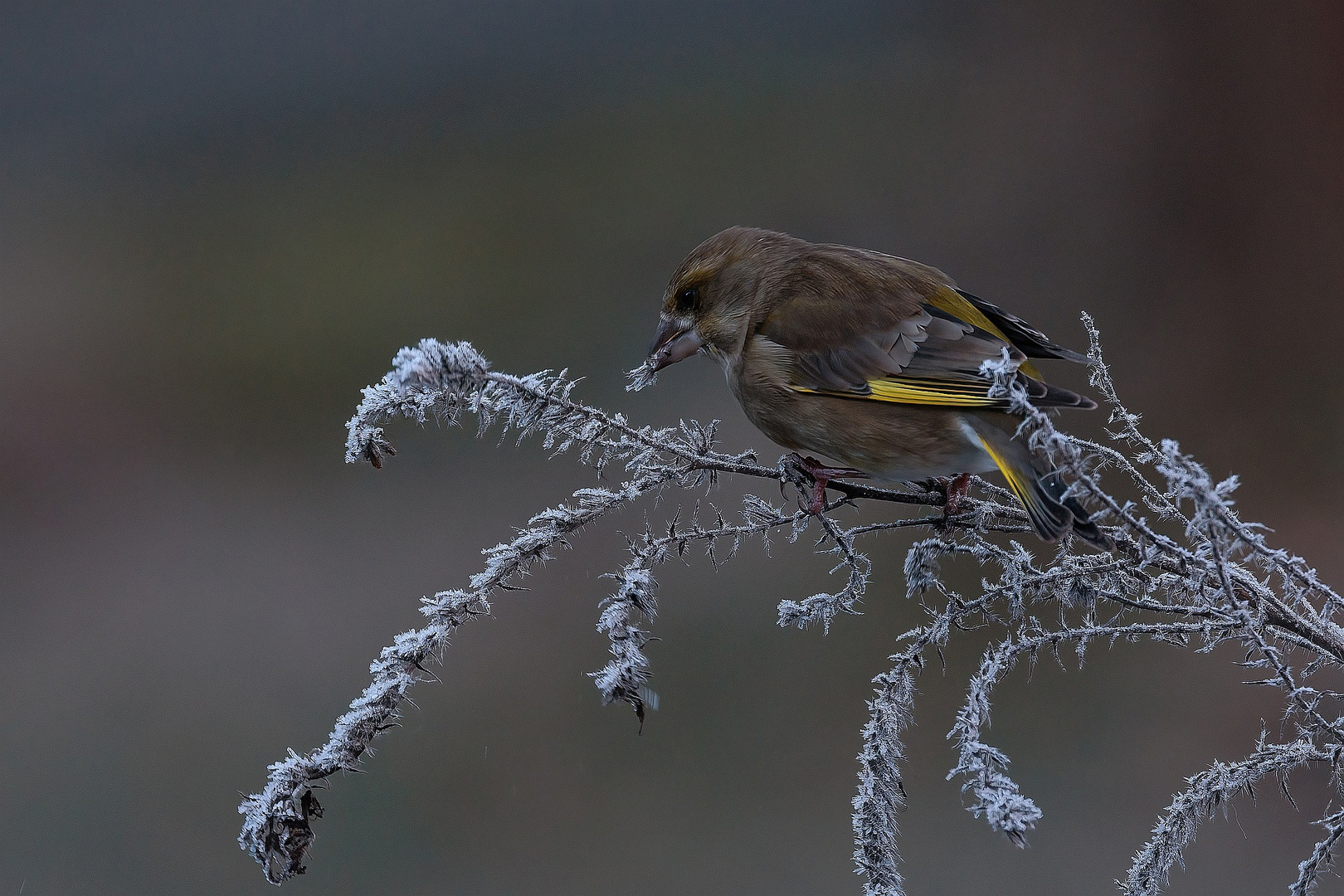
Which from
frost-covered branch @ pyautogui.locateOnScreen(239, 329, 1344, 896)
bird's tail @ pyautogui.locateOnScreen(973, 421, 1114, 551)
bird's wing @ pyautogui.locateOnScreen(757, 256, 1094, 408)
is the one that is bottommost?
frost-covered branch @ pyautogui.locateOnScreen(239, 329, 1344, 896)

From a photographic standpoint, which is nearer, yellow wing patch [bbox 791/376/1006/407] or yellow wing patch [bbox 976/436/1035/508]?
yellow wing patch [bbox 976/436/1035/508]

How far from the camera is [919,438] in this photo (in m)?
1.83

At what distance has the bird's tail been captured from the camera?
1197 millimetres

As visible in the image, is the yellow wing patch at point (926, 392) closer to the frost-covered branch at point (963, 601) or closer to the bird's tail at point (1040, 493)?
the bird's tail at point (1040, 493)

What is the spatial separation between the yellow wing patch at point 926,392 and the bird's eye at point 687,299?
14.3 inches

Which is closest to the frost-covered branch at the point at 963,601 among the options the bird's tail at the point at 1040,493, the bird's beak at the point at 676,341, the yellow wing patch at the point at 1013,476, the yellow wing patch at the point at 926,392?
the bird's tail at the point at 1040,493

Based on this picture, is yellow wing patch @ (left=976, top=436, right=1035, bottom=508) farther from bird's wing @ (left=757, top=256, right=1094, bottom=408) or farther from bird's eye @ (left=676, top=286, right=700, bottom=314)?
bird's eye @ (left=676, top=286, right=700, bottom=314)

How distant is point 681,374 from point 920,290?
248 centimetres

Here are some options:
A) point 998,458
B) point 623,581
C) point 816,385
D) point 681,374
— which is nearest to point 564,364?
point 681,374

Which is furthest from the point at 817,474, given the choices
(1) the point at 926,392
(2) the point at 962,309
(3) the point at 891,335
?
(2) the point at 962,309

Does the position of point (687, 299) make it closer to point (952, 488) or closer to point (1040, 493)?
point (952, 488)

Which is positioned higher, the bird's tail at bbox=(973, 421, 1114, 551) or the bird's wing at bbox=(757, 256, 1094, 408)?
the bird's wing at bbox=(757, 256, 1094, 408)

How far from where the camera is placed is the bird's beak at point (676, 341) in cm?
214

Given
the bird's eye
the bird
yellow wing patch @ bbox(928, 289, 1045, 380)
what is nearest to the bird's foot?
the bird
